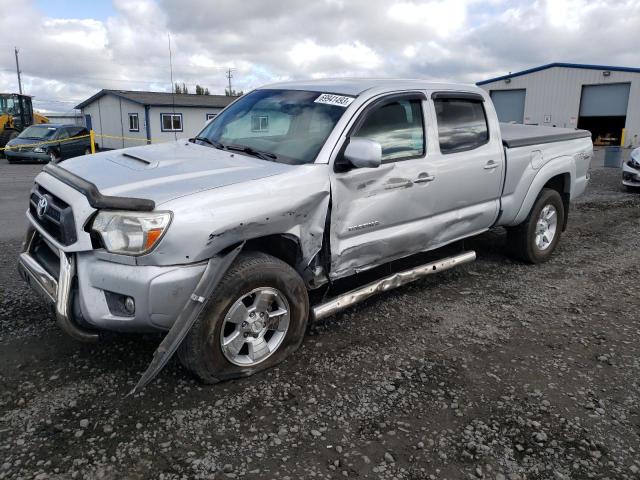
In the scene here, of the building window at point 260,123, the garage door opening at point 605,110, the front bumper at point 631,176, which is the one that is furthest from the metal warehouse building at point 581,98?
the building window at point 260,123

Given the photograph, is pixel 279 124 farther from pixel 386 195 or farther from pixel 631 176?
Result: pixel 631 176

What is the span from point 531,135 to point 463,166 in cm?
158

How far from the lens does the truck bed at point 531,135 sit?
207 inches

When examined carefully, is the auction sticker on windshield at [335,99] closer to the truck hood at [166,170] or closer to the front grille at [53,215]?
the truck hood at [166,170]

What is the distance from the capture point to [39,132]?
20.4 m

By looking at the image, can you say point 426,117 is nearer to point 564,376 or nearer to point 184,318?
point 564,376

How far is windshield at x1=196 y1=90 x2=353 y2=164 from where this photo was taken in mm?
3750

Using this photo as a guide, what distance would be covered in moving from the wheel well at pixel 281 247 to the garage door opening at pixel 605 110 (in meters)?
30.8

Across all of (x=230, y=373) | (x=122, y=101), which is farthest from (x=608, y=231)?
(x=122, y=101)

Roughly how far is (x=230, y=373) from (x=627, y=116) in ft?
104

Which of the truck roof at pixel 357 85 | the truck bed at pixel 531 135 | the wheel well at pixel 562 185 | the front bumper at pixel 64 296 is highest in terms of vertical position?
the truck roof at pixel 357 85

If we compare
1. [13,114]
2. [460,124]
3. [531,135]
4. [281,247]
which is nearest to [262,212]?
[281,247]

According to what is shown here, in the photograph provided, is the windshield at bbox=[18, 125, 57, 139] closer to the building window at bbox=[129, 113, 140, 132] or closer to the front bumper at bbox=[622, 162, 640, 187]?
the building window at bbox=[129, 113, 140, 132]

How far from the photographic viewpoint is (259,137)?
13.5 feet
